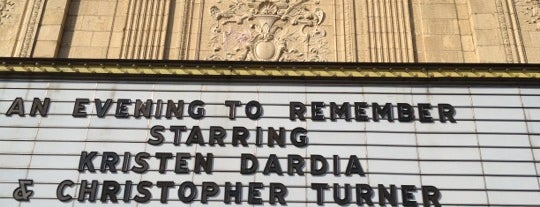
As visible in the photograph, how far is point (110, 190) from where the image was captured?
8188 mm

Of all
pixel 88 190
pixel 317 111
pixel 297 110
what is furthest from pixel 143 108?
pixel 317 111

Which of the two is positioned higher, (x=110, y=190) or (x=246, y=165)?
(x=246, y=165)

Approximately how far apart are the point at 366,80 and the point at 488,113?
1.73 metres

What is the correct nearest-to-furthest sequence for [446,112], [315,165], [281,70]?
[315,165] < [446,112] < [281,70]

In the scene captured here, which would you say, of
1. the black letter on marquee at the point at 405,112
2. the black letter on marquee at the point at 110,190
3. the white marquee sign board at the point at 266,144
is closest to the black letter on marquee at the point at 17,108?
the white marquee sign board at the point at 266,144

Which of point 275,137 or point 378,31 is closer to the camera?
point 275,137

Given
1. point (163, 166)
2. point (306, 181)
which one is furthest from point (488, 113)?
point (163, 166)

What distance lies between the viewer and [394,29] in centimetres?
1095

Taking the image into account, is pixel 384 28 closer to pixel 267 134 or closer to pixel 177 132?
pixel 267 134

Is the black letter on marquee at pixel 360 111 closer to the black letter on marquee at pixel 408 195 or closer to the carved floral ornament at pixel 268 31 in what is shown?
the black letter on marquee at pixel 408 195

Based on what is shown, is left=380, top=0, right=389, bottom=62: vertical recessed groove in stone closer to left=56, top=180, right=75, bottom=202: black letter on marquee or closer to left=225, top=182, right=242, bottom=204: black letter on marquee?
left=225, top=182, right=242, bottom=204: black letter on marquee

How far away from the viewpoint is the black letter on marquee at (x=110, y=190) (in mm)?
8133

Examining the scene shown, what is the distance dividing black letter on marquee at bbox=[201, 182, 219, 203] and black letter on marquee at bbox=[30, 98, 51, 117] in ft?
8.37

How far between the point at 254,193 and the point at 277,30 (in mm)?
3961
